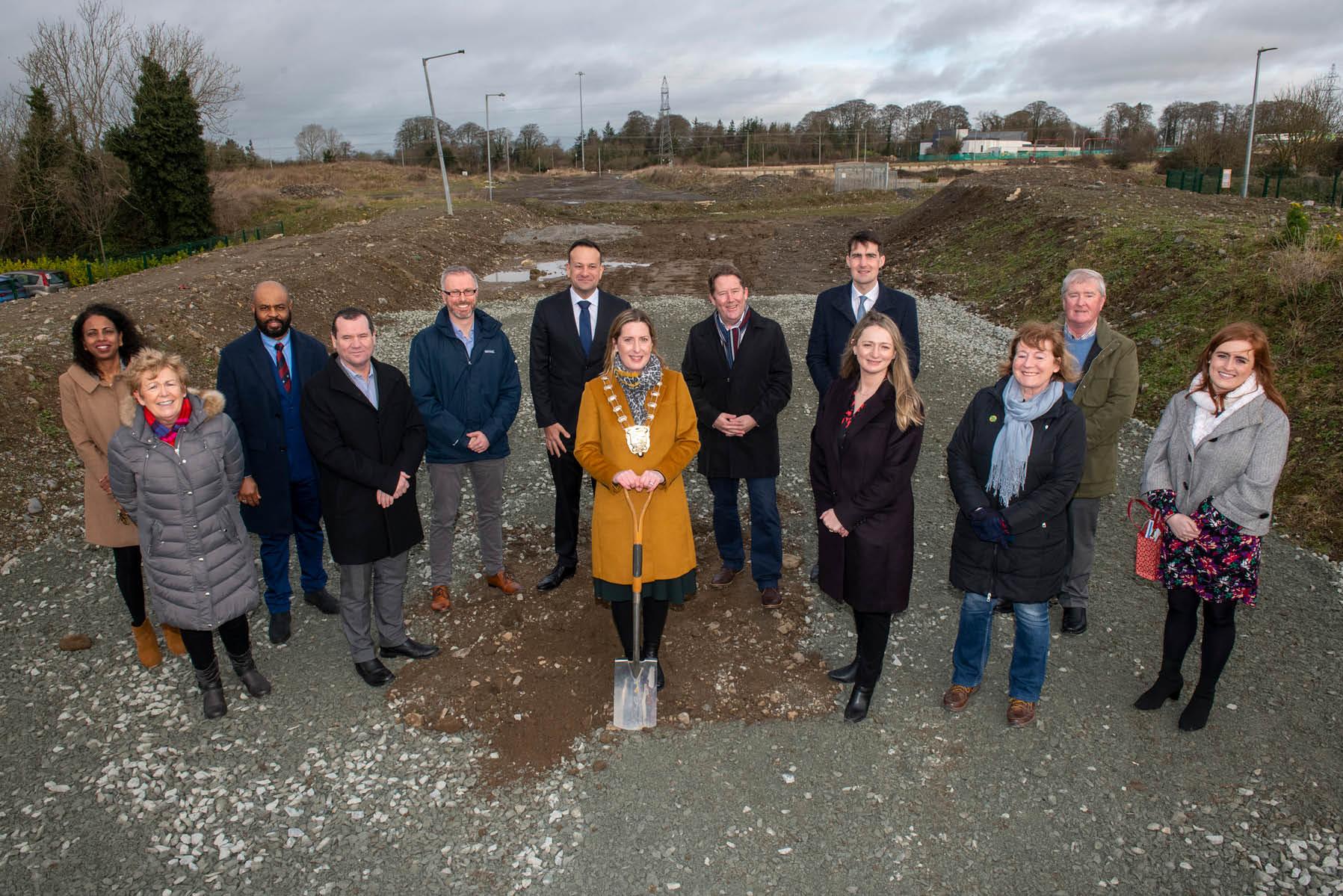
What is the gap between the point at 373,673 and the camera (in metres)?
4.62

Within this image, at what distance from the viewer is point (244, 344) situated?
16.2 feet

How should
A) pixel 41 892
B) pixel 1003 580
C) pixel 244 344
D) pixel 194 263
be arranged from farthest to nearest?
1. pixel 194 263
2. pixel 244 344
3. pixel 1003 580
4. pixel 41 892

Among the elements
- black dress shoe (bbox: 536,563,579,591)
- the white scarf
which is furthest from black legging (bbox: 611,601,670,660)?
the white scarf

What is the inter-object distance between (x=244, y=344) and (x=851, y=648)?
13.8 ft

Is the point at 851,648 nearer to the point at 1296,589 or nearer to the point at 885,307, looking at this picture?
the point at 885,307

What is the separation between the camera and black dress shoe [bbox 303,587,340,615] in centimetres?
545

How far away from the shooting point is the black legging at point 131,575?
471 centimetres

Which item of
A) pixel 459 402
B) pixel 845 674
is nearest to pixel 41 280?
pixel 459 402

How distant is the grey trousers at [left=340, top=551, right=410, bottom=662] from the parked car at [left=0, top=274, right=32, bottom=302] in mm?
21270

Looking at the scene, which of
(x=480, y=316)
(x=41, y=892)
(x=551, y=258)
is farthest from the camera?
(x=551, y=258)

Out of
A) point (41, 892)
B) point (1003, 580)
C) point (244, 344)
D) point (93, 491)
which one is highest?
point (244, 344)

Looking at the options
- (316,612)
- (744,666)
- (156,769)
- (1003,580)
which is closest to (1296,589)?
(1003,580)

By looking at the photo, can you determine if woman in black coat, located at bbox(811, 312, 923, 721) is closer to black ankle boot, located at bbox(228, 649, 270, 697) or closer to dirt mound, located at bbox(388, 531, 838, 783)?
dirt mound, located at bbox(388, 531, 838, 783)

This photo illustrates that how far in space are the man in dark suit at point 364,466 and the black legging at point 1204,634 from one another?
4195 millimetres
